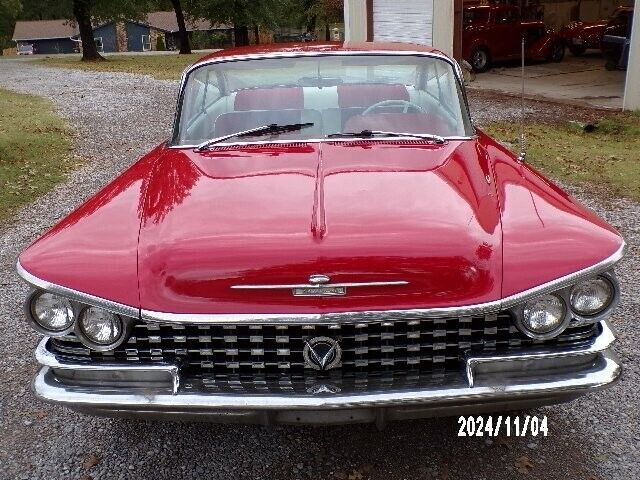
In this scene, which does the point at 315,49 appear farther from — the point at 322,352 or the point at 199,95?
the point at 322,352

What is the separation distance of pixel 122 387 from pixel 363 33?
15170 millimetres

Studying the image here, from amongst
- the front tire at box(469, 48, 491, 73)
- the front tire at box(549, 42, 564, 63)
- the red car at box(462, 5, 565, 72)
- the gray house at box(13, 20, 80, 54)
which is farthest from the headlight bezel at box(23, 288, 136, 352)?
the gray house at box(13, 20, 80, 54)

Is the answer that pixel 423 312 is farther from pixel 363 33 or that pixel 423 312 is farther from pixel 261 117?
pixel 363 33

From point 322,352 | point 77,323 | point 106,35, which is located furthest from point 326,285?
point 106,35

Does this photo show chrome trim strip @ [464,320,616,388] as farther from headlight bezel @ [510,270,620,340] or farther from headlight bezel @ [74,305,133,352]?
headlight bezel @ [74,305,133,352]

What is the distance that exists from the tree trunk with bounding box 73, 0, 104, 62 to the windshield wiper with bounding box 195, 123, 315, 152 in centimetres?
2862

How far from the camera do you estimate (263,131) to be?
359cm

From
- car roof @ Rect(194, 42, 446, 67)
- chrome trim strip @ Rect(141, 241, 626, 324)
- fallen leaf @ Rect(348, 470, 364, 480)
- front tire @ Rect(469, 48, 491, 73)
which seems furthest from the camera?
front tire @ Rect(469, 48, 491, 73)

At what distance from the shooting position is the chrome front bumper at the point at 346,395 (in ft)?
7.75

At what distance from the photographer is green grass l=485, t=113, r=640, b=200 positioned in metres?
7.71

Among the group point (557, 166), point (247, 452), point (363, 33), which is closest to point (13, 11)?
point (363, 33)

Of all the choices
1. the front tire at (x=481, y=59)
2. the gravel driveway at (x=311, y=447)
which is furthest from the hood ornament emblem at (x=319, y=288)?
the front tire at (x=481, y=59)

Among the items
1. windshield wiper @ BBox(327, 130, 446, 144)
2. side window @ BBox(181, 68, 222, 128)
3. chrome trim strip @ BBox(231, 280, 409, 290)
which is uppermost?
side window @ BBox(181, 68, 222, 128)

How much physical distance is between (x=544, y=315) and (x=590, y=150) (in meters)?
7.48
